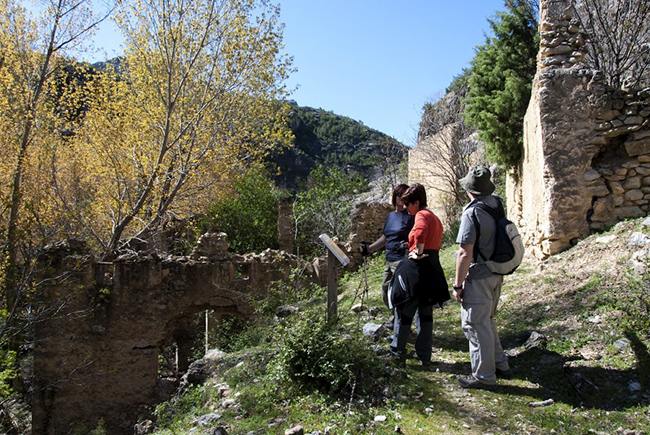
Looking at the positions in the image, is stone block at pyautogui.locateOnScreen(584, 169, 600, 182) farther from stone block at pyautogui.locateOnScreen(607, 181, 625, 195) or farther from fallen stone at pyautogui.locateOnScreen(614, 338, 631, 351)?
fallen stone at pyautogui.locateOnScreen(614, 338, 631, 351)

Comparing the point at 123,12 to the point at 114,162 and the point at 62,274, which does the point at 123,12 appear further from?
the point at 62,274

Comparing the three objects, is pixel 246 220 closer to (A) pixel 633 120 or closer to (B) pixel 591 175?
(B) pixel 591 175

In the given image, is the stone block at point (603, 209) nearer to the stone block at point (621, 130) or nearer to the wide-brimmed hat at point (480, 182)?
the stone block at point (621, 130)

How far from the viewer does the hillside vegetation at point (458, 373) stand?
3572 millimetres

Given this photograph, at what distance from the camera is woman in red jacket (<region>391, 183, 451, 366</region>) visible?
4.41 metres

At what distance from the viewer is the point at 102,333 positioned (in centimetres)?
934

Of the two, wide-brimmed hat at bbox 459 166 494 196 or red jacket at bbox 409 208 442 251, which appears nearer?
wide-brimmed hat at bbox 459 166 494 196

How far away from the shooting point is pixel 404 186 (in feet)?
16.7

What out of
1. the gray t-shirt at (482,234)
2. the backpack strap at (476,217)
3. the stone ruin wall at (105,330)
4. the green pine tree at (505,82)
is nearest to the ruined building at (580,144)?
the green pine tree at (505,82)

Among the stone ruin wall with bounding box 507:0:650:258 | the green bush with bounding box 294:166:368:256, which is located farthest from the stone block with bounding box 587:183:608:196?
the green bush with bounding box 294:166:368:256

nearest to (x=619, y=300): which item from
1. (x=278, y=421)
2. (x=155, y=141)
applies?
(x=278, y=421)

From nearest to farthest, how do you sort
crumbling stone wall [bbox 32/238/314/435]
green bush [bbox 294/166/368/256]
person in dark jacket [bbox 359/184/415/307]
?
person in dark jacket [bbox 359/184/415/307] < crumbling stone wall [bbox 32/238/314/435] < green bush [bbox 294/166/368/256]

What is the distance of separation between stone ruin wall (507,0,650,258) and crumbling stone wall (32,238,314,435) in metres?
5.66

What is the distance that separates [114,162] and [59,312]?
306 centimetres
